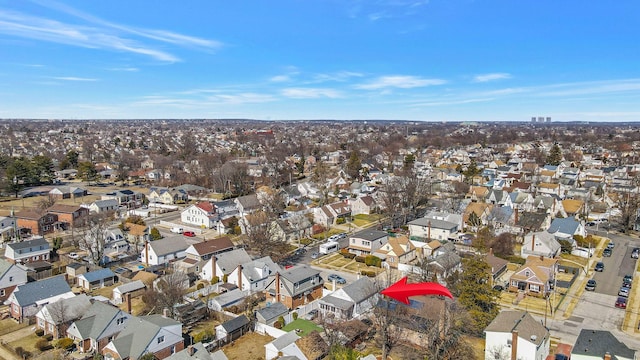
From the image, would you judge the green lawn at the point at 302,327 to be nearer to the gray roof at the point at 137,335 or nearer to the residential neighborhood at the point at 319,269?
the residential neighborhood at the point at 319,269

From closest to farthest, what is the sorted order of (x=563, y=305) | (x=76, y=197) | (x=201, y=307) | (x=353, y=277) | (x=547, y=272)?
1. (x=201, y=307)
2. (x=563, y=305)
3. (x=547, y=272)
4. (x=353, y=277)
5. (x=76, y=197)

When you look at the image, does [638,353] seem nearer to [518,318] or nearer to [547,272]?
[518,318]

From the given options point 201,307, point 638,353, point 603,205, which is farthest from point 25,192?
point 603,205

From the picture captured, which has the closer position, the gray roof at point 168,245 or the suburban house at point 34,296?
the suburban house at point 34,296

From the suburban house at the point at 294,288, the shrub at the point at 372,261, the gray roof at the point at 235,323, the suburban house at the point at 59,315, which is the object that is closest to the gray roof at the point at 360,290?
the suburban house at the point at 294,288

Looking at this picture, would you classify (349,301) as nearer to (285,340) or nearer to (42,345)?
(285,340)

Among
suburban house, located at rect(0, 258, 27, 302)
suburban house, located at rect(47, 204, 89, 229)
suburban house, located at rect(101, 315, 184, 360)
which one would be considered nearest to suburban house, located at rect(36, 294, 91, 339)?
suburban house, located at rect(101, 315, 184, 360)

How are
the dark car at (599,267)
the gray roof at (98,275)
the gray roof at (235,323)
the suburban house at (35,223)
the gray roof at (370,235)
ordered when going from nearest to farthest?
1. the gray roof at (235,323)
2. the gray roof at (98,275)
3. the dark car at (599,267)
4. the gray roof at (370,235)
5. the suburban house at (35,223)
